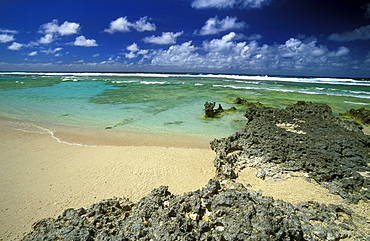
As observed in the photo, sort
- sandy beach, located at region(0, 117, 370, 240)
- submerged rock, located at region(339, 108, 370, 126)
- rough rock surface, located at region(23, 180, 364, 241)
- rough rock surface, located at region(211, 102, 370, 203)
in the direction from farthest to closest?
submerged rock, located at region(339, 108, 370, 126), rough rock surface, located at region(211, 102, 370, 203), sandy beach, located at region(0, 117, 370, 240), rough rock surface, located at region(23, 180, 364, 241)

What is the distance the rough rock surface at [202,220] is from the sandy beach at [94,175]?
60 cm

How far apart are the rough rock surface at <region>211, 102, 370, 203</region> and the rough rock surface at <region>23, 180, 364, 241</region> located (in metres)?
0.97

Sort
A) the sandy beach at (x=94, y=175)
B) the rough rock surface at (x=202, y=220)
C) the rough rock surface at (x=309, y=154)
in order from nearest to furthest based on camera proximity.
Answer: the rough rock surface at (x=202, y=220), the sandy beach at (x=94, y=175), the rough rock surface at (x=309, y=154)

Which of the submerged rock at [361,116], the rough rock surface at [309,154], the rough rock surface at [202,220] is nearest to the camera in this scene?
the rough rock surface at [202,220]

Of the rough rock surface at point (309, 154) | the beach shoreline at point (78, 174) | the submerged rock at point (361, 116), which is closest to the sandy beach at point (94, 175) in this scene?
the beach shoreline at point (78, 174)

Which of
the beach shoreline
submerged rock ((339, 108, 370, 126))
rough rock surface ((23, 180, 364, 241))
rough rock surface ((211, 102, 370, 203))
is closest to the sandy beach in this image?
the beach shoreline

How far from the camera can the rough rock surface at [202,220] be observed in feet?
8.07

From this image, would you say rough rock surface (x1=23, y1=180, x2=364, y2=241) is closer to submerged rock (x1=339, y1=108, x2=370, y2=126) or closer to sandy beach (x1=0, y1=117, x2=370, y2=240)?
sandy beach (x1=0, y1=117, x2=370, y2=240)

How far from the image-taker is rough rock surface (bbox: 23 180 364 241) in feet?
8.07

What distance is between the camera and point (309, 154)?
184 inches

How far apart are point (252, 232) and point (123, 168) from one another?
355cm

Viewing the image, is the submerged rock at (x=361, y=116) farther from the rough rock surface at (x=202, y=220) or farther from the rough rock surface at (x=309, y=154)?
the rough rock surface at (x=202, y=220)

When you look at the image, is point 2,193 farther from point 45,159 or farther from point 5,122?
point 5,122

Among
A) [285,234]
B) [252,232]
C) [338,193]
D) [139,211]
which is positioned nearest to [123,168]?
[139,211]
